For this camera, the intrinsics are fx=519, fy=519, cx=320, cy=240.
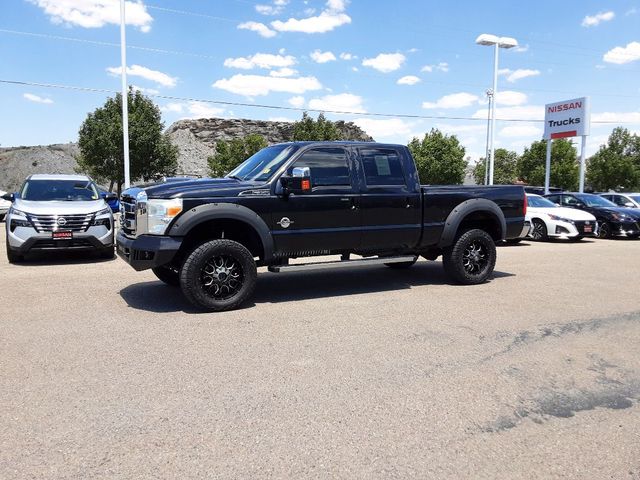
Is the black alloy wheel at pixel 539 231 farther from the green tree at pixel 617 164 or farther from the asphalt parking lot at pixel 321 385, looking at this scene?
the green tree at pixel 617 164

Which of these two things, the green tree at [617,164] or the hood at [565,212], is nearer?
the hood at [565,212]

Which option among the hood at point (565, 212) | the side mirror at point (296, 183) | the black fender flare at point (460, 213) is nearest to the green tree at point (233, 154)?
the hood at point (565, 212)

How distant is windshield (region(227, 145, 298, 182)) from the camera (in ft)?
21.5

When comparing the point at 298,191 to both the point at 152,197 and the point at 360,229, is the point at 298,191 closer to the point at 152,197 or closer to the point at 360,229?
the point at 360,229

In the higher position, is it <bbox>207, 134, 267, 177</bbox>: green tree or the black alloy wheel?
<bbox>207, 134, 267, 177</bbox>: green tree

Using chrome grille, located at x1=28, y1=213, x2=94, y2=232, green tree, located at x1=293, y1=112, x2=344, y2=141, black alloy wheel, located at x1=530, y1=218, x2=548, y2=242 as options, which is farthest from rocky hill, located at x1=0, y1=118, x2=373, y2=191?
chrome grille, located at x1=28, y1=213, x2=94, y2=232

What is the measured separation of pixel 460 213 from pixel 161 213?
13.7 ft

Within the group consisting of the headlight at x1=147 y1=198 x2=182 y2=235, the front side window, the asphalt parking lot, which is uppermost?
the front side window

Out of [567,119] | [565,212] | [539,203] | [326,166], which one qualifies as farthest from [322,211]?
[567,119]

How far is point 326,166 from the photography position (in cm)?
673

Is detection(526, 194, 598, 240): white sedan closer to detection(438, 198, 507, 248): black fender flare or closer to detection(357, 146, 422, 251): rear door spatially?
detection(438, 198, 507, 248): black fender flare

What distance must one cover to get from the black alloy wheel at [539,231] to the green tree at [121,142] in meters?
22.8

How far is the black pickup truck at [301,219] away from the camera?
586cm

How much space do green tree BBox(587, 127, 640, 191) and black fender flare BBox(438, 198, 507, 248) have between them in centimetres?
5640
